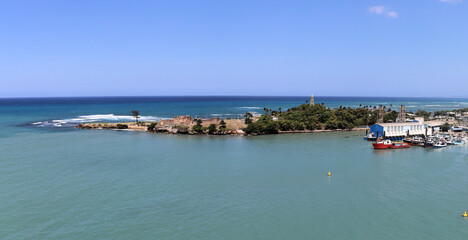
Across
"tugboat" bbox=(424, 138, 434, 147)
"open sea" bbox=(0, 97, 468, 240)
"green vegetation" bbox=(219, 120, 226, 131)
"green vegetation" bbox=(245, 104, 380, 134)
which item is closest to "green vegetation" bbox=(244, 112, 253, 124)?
"green vegetation" bbox=(245, 104, 380, 134)

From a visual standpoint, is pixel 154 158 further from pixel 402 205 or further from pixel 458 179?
pixel 458 179

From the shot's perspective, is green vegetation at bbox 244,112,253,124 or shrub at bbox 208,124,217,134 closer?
shrub at bbox 208,124,217,134

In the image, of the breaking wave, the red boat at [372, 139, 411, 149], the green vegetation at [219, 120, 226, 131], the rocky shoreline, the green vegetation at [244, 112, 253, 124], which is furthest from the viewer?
the breaking wave

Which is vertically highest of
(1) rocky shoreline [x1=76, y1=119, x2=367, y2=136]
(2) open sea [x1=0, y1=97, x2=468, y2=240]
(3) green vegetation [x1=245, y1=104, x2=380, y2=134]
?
→ (3) green vegetation [x1=245, y1=104, x2=380, y2=134]

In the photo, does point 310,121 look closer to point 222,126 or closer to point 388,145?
point 222,126

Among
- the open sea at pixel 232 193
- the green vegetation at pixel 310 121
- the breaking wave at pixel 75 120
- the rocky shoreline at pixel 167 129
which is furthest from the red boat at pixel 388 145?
the breaking wave at pixel 75 120

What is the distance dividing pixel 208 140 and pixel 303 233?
40.7 meters

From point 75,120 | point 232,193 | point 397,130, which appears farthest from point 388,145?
point 75,120

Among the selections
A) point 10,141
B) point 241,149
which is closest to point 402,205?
point 241,149

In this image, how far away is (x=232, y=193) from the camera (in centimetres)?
2950

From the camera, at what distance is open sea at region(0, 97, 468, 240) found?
22.9 metres

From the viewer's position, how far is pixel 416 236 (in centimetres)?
2186

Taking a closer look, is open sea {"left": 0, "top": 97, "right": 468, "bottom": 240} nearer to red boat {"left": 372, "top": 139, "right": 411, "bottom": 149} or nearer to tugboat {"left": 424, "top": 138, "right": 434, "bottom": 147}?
red boat {"left": 372, "top": 139, "right": 411, "bottom": 149}

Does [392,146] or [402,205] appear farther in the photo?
[392,146]
